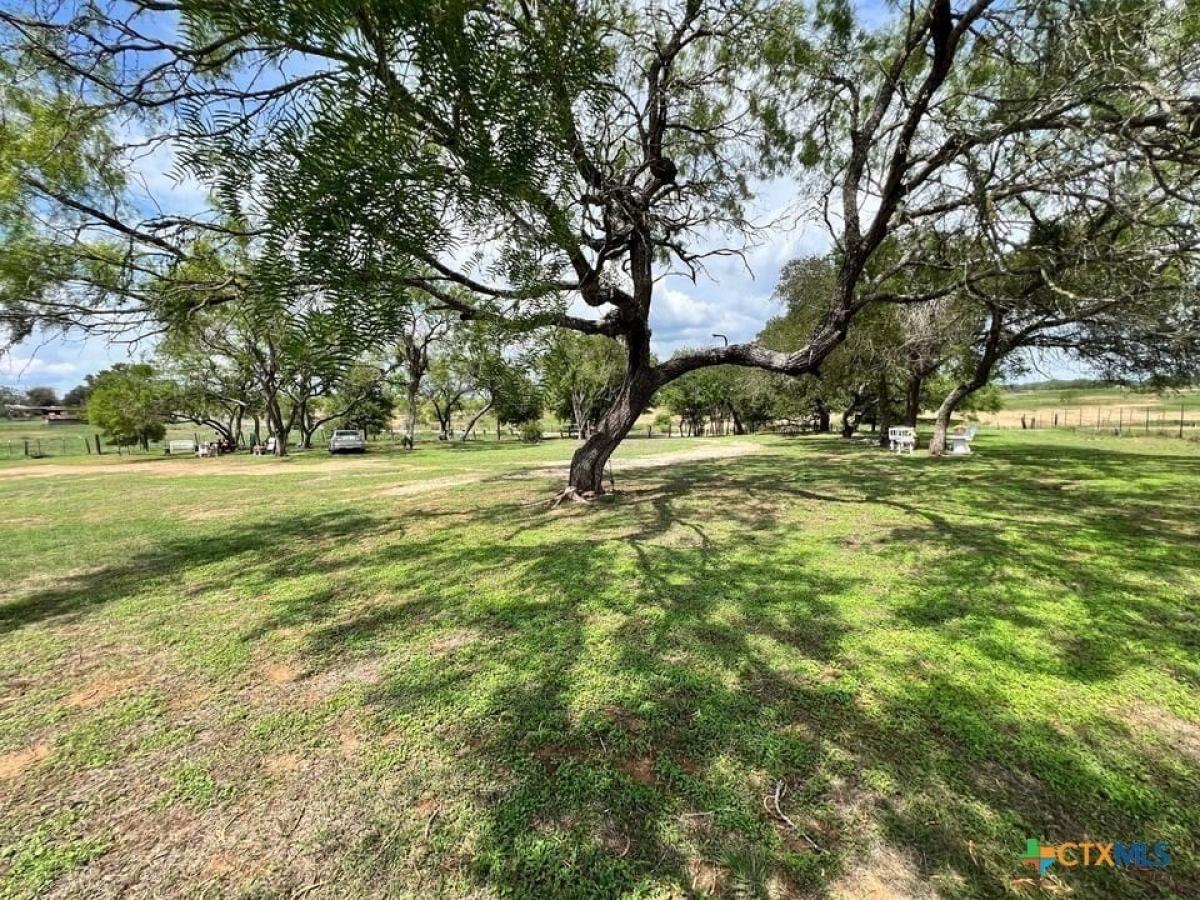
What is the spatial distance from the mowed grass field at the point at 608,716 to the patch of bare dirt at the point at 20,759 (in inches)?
0.5

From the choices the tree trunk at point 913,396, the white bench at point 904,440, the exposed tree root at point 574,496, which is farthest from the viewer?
the tree trunk at point 913,396

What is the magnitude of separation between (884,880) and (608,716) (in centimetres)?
122

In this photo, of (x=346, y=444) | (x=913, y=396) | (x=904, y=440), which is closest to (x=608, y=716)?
(x=904, y=440)

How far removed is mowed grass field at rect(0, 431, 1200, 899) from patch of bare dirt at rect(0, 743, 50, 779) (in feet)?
0.04

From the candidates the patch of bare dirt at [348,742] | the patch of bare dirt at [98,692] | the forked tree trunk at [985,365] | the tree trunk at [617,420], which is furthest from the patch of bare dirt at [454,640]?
the forked tree trunk at [985,365]

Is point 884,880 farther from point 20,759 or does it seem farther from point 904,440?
point 904,440

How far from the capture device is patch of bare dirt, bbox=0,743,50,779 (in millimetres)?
2172

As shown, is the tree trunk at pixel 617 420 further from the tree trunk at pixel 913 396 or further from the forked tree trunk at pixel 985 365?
the tree trunk at pixel 913 396

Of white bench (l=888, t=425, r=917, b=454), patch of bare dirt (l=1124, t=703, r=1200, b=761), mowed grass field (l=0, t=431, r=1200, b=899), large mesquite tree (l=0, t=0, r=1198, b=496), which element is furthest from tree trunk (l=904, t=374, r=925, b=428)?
patch of bare dirt (l=1124, t=703, r=1200, b=761)

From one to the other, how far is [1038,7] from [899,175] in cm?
138

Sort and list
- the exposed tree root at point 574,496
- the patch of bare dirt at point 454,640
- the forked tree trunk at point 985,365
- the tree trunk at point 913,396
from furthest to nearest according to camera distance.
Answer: the tree trunk at point 913,396
the forked tree trunk at point 985,365
the exposed tree root at point 574,496
the patch of bare dirt at point 454,640

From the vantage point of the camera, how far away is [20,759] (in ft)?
7.39

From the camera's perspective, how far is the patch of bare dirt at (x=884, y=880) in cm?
154

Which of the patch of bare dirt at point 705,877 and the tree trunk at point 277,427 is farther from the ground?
the tree trunk at point 277,427
